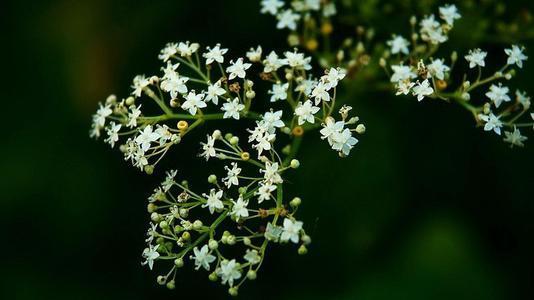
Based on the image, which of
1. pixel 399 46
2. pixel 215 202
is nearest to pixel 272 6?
pixel 399 46

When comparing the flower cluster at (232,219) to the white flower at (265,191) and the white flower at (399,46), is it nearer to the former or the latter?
the white flower at (265,191)

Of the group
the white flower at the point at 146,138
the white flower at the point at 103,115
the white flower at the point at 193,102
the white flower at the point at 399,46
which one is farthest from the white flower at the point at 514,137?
the white flower at the point at 103,115

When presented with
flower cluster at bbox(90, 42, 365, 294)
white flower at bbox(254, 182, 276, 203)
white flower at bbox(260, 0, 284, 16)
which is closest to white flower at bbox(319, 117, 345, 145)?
flower cluster at bbox(90, 42, 365, 294)

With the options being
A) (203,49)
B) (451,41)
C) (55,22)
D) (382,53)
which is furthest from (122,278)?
(451,41)

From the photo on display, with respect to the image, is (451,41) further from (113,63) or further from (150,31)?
(113,63)

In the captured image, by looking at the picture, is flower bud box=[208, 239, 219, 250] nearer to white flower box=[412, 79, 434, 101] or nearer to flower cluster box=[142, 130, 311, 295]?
flower cluster box=[142, 130, 311, 295]
